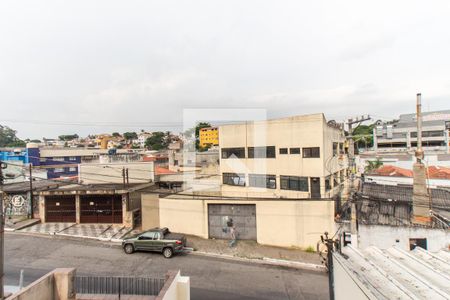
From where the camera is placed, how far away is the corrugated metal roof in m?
3.04

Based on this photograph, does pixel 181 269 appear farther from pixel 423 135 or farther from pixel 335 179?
pixel 423 135

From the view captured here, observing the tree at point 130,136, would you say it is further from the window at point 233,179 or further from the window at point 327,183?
the window at point 327,183

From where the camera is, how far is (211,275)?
11094 millimetres

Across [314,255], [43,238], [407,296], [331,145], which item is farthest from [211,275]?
[331,145]

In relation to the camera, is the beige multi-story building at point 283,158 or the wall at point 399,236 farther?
the beige multi-story building at point 283,158

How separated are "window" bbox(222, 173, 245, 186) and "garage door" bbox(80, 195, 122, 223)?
8.30m

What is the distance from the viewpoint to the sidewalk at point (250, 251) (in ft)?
42.9

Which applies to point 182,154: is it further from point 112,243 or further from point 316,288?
point 316,288

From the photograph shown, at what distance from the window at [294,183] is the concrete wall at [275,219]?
3.95 meters

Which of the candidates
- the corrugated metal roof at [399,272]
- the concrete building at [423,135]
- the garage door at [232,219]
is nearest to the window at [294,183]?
the garage door at [232,219]

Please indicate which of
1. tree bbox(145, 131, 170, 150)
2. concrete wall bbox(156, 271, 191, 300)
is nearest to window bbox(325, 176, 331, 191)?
concrete wall bbox(156, 271, 191, 300)

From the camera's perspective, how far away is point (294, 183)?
18.2m

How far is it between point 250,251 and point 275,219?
2290 mm

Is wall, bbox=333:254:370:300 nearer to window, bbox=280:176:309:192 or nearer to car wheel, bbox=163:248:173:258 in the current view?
car wheel, bbox=163:248:173:258
